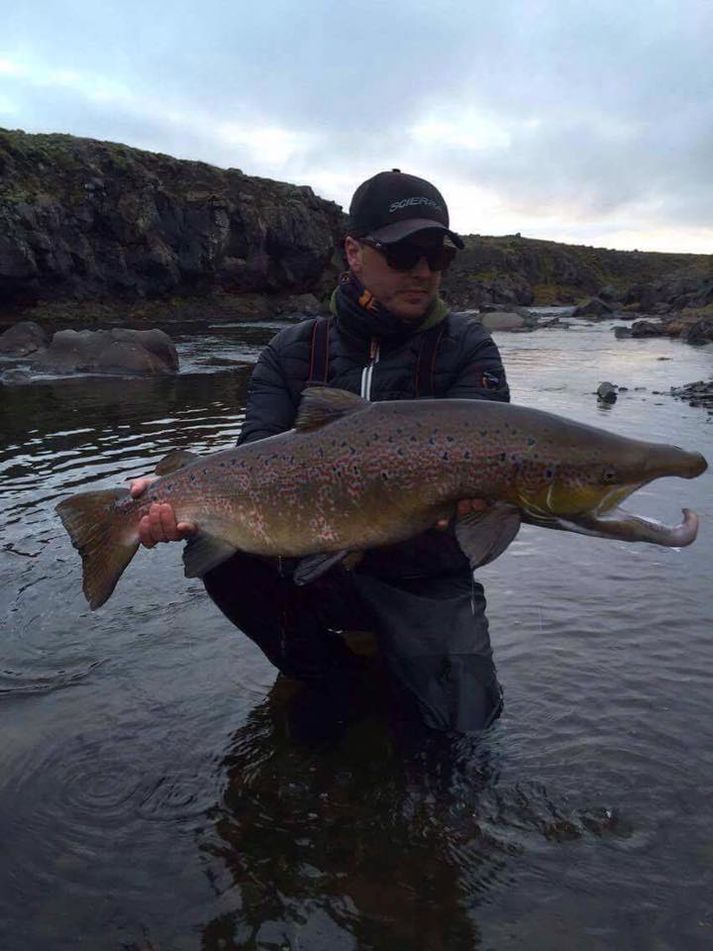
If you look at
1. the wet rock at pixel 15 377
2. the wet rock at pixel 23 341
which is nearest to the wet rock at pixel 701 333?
the wet rock at pixel 23 341

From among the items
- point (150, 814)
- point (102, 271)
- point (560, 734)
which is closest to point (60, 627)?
point (150, 814)

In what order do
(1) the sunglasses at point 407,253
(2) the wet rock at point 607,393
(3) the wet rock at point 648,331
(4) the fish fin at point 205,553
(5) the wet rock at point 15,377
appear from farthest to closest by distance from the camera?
(3) the wet rock at point 648,331
(5) the wet rock at point 15,377
(2) the wet rock at point 607,393
(1) the sunglasses at point 407,253
(4) the fish fin at point 205,553

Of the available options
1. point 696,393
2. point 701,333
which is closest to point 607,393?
point 696,393

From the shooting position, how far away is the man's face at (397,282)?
13.0 ft

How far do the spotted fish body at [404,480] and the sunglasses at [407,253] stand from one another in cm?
83

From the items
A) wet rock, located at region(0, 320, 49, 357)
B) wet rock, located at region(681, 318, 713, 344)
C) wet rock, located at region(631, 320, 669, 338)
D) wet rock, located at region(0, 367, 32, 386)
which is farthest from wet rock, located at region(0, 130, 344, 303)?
wet rock, located at region(681, 318, 713, 344)

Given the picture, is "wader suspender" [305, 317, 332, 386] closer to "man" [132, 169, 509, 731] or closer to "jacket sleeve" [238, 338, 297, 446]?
"man" [132, 169, 509, 731]

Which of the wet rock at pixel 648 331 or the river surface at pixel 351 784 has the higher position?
the river surface at pixel 351 784

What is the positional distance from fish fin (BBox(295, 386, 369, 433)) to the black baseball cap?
2.82 ft

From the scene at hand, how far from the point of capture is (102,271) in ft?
159

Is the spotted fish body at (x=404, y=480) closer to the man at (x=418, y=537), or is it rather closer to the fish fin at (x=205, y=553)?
the fish fin at (x=205, y=553)

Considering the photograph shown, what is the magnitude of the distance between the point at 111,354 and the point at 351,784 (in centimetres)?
2006

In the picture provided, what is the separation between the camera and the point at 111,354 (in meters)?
22.1

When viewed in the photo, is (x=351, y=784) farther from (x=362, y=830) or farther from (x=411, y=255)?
(x=411, y=255)
